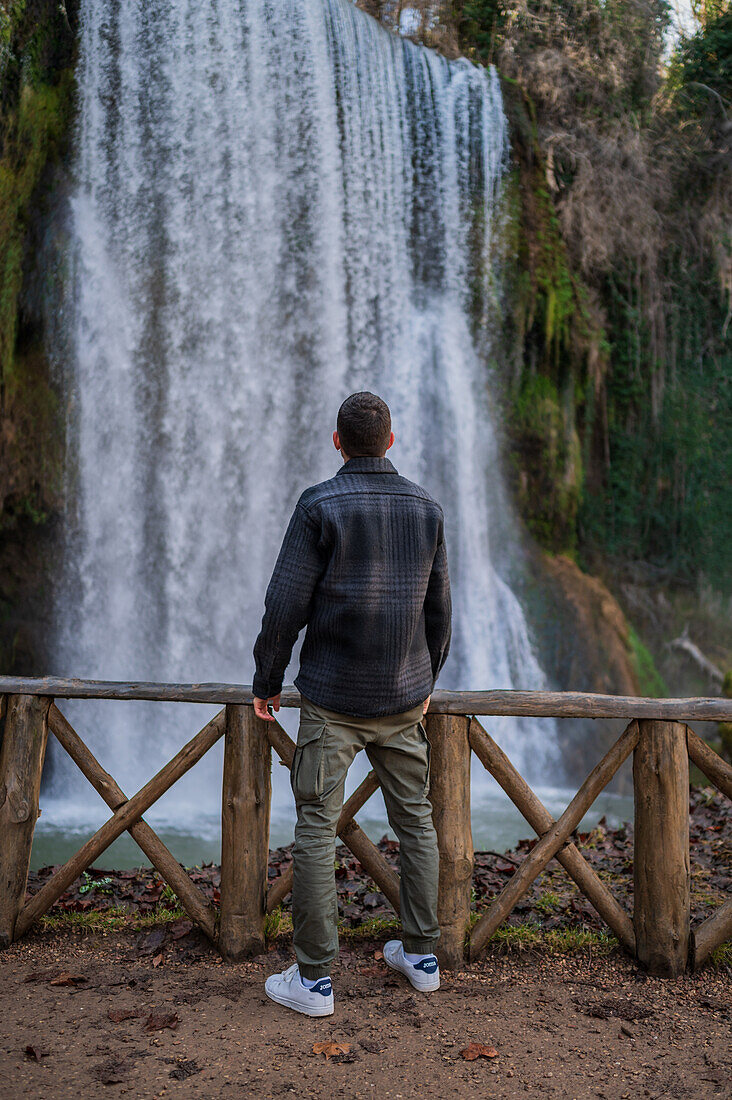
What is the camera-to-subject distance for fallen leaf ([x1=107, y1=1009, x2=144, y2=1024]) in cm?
288

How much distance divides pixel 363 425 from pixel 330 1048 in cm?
197

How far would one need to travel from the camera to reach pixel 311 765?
9.51 ft

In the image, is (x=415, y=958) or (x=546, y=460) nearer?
(x=415, y=958)

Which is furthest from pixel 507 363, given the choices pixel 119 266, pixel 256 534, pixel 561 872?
pixel 561 872

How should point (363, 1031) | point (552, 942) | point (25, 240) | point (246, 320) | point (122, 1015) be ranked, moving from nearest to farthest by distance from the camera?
1. point (363, 1031)
2. point (122, 1015)
3. point (552, 942)
4. point (25, 240)
5. point (246, 320)

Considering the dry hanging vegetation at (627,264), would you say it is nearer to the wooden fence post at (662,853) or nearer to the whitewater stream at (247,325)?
the whitewater stream at (247,325)

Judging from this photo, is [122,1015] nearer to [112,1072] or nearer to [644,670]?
[112,1072]

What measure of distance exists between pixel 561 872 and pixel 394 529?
2.77 meters

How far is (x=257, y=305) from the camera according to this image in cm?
972

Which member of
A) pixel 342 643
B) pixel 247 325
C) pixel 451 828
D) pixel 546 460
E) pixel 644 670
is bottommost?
pixel 644 670

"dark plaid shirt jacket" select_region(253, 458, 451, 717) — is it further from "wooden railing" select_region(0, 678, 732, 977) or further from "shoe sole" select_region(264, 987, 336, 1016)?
"shoe sole" select_region(264, 987, 336, 1016)

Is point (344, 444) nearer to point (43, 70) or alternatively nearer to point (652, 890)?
point (652, 890)

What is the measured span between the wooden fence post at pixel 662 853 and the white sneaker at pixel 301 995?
1266 millimetres

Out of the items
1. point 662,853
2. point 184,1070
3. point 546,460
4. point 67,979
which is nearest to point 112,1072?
point 184,1070
